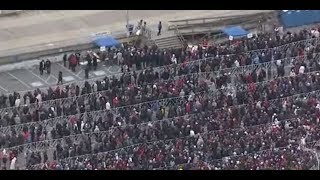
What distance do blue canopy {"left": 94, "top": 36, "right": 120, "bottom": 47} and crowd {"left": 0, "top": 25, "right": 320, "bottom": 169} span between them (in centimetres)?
217

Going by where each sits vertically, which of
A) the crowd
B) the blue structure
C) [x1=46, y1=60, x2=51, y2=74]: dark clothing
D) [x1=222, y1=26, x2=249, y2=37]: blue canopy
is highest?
the blue structure

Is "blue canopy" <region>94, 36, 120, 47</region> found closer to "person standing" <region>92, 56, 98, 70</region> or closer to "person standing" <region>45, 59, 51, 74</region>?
"person standing" <region>92, 56, 98, 70</region>

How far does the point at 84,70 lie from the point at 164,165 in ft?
37.5

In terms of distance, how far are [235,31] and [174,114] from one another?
10.5 meters

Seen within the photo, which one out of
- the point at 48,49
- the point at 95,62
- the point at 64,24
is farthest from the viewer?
the point at 64,24

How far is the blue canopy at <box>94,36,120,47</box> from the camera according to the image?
154ft

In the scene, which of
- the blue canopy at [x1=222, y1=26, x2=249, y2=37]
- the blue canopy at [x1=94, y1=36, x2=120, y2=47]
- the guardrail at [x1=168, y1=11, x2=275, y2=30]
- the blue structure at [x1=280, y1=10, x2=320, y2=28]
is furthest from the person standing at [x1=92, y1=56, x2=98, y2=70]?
the blue structure at [x1=280, y1=10, x2=320, y2=28]

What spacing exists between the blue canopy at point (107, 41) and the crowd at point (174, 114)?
2174 mm

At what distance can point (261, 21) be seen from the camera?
51.3 metres

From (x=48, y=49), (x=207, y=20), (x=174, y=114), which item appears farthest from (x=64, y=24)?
(x=174, y=114)

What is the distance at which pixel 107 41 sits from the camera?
155 feet

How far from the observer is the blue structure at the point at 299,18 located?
51081 mm

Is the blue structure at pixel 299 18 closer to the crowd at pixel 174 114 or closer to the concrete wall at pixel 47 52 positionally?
the crowd at pixel 174 114

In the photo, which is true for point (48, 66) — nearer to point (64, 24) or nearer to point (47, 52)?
point (47, 52)
